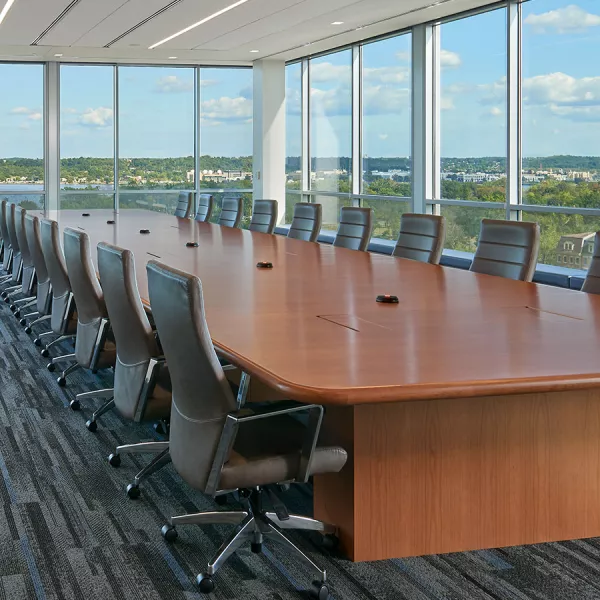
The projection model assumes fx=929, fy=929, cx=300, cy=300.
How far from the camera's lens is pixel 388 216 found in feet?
39.7

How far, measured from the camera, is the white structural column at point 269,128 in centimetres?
1451

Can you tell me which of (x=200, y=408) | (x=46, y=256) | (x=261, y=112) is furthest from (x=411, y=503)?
(x=261, y=112)

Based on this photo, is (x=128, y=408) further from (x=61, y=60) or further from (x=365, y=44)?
(x=61, y=60)

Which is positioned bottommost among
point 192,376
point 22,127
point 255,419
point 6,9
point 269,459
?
point 269,459

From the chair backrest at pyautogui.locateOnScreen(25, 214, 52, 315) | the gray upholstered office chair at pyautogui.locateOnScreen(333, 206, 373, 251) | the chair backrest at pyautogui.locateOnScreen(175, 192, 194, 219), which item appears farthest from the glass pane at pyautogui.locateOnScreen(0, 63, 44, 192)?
the chair backrest at pyautogui.locateOnScreen(25, 214, 52, 315)

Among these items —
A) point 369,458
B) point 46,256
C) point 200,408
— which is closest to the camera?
point 200,408

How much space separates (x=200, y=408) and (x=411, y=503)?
790mm

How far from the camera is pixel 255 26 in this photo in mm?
10961

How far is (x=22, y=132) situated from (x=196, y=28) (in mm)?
4530

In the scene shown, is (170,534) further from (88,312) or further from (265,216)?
(265,216)

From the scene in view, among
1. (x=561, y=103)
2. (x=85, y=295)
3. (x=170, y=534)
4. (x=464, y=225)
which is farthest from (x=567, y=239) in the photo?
(x=170, y=534)

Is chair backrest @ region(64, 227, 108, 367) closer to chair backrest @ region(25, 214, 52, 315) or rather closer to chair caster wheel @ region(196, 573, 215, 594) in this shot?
chair backrest @ region(25, 214, 52, 315)

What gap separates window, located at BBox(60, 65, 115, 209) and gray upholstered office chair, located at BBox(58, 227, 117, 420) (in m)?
10.5

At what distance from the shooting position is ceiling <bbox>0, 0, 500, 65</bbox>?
376 inches
